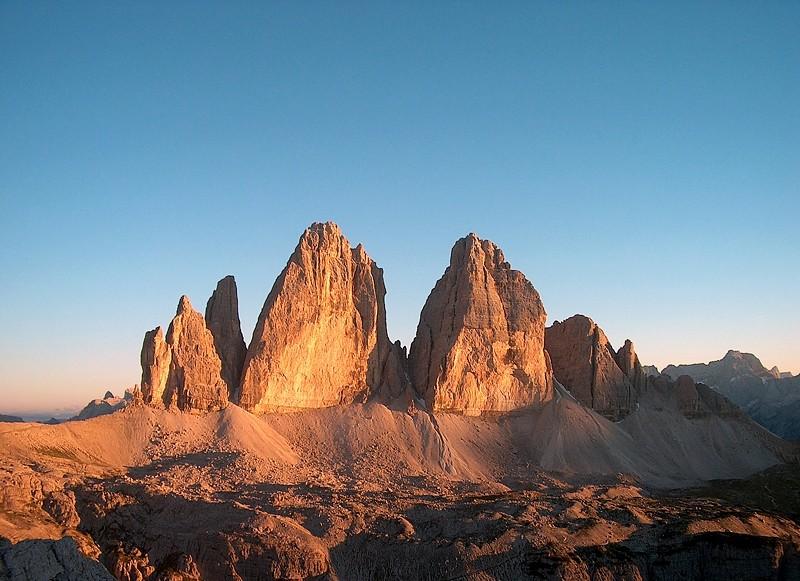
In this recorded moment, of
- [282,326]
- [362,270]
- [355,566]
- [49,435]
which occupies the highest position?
[362,270]

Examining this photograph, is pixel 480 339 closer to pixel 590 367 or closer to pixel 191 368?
pixel 590 367

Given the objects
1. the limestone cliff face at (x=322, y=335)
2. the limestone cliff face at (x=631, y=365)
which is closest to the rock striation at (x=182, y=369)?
the limestone cliff face at (x=322, y=335)

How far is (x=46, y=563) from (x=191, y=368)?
138ft

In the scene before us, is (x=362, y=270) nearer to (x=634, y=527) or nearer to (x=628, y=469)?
(x=628, y=469)

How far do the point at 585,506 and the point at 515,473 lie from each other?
22.4 metres

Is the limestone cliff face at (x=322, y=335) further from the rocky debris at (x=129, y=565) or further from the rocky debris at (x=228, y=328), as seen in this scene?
the rocky debris at (x=129, y=565)

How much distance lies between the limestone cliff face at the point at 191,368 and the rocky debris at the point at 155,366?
0.57m

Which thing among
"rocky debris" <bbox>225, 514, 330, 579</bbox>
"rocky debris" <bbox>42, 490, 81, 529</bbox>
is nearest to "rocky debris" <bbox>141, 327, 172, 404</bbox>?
"rocky debris" <bbox>42, 490, 81, 529</bbox>

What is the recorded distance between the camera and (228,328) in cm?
8944

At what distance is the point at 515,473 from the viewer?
282 ft

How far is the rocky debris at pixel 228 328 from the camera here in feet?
288

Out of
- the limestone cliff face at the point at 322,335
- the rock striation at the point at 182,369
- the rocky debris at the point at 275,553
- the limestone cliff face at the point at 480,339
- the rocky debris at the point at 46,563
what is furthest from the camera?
the limestone cliff face at the point at 480,339

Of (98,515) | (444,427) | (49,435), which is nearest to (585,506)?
(444,427)

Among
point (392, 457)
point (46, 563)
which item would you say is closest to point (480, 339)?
point (392, 457)
